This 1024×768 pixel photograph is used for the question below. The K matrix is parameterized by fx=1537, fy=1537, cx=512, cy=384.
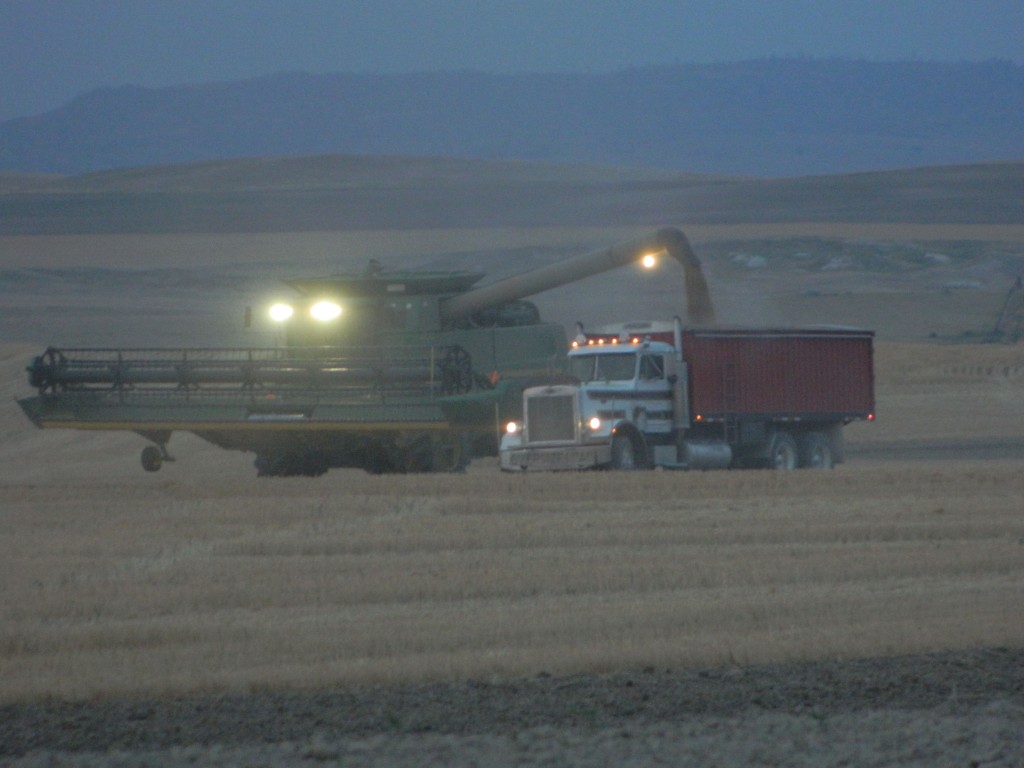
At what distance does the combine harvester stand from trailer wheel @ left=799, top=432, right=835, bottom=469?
15.8 feet

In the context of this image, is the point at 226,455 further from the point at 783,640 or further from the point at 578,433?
the point at 783,640

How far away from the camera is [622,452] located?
21.6m

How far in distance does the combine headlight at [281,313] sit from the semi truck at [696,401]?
396 cm

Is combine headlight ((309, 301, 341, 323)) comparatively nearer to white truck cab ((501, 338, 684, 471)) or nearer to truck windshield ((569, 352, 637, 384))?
white truck cab ((501, 338, 684, 471))

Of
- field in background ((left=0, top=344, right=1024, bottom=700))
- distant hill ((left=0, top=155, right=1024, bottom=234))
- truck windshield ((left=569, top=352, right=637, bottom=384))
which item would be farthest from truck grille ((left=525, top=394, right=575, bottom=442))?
distant hill ((left=0, top=155, right=1024, bottom=234))

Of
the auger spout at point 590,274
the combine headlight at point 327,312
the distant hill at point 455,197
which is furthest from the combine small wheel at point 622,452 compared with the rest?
the distant hill at point 455,197

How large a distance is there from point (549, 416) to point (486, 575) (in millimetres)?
9673

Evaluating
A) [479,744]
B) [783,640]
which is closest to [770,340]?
[783,640]

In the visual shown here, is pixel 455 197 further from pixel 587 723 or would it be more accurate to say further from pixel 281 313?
pixel 587 723

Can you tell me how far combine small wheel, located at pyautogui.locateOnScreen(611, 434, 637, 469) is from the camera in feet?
70.3

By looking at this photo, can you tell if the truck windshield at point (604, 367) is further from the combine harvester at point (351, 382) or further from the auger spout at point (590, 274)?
the auger spout at point (590, 274)

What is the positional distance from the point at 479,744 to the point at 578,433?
14.0 m

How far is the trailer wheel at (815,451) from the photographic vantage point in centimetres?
2520

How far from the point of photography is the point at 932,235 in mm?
71875
